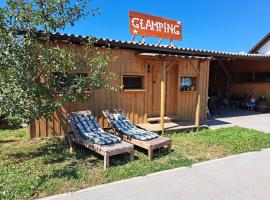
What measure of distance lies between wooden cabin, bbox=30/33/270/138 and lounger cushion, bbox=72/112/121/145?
2.08 feet

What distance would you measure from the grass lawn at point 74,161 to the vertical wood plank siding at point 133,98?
55 cm

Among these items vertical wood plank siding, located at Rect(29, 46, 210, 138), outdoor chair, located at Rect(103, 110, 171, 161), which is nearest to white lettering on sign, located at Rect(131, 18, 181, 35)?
vertical wood plank siding, located at Rect(29, 46, 210, 138)

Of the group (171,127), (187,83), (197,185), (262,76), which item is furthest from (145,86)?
(262,76)

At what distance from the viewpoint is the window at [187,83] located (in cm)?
893

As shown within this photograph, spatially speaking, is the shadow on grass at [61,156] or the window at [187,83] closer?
the shadow on grass at [61,156]

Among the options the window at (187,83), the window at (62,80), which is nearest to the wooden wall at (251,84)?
the window at (187,83)

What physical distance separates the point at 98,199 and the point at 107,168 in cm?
112

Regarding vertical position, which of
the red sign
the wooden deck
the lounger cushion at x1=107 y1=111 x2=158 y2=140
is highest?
the red sign

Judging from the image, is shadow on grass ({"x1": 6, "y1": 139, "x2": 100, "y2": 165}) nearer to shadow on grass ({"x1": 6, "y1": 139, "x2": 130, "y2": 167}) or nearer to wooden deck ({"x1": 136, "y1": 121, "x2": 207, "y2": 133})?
shadow on grass ({"x1": 6, "y1": 139, "x2": 130, "y2": 167})

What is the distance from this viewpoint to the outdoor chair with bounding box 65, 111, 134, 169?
4.61 meters

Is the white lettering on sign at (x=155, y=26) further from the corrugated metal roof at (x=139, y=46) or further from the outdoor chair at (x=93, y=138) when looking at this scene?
the outdoor chair at (x=93, y=138)

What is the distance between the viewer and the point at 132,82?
7.82 meters

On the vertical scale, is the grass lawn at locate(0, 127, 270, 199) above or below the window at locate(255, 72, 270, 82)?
below

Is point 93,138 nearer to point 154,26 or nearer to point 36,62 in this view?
point 36,62
